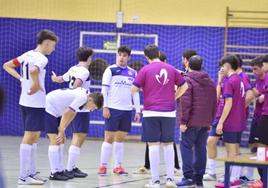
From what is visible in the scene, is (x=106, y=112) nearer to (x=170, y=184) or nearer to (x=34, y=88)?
(x=34, y=88)

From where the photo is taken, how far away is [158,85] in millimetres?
7965

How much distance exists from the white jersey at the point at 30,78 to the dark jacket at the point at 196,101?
6.04 feet

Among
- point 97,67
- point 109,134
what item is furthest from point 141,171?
point 97,67

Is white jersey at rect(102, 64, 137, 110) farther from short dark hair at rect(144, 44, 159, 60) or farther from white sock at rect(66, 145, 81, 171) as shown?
short dark hair at rect(144, 44, 159, 60)

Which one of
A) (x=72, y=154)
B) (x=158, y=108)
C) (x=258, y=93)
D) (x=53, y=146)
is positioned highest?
(x=258, y=93)

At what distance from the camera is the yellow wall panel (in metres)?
16.3

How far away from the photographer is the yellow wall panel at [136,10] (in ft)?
53.5

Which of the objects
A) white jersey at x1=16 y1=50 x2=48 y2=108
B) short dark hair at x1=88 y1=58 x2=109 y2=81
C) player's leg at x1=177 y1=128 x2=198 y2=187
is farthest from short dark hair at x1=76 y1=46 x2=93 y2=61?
short dark hair at x1=88 y1=58 x2=109 y2=81

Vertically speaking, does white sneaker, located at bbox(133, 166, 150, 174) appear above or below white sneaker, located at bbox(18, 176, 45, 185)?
below

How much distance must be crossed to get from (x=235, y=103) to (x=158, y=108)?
4.08 feet

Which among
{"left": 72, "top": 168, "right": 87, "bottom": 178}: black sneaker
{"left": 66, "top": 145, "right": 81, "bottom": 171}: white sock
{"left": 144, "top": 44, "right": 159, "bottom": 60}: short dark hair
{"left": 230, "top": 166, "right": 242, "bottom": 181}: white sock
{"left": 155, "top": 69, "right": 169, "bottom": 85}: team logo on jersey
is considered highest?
{"left": 144, "top": 44, "right": 159, "bottom": 60}: short dark hair

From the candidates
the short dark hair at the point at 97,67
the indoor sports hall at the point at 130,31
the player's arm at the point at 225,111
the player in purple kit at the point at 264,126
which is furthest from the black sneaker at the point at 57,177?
the indoor sports hall at the point at 130,31

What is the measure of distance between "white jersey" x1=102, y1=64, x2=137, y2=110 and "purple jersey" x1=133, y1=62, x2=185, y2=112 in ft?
4.92

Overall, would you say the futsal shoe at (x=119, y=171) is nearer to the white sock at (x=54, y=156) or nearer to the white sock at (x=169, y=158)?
the white sock at (x=54, y=156)
